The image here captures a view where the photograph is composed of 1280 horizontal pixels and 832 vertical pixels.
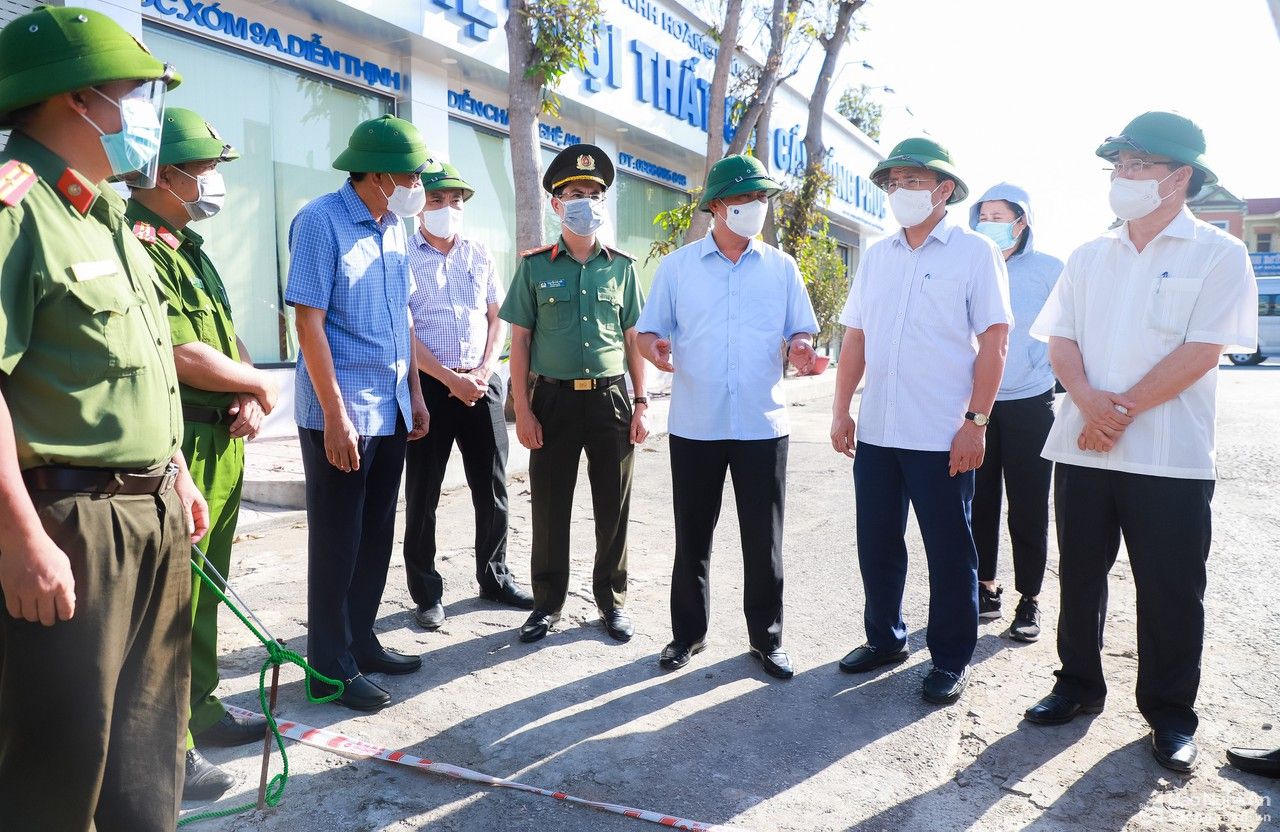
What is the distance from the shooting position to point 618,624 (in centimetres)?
437

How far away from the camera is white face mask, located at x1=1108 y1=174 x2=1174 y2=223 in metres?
3.31

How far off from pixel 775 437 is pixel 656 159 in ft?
44.3

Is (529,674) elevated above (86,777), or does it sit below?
below

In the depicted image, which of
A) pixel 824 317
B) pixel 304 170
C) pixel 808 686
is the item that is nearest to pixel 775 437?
pixel 808 686

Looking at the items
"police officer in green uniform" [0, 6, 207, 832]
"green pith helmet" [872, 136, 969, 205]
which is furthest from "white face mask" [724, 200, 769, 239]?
"police officer in green uniform" [0, 6, 207, 832]

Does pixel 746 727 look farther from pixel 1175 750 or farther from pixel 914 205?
pixel 914 205

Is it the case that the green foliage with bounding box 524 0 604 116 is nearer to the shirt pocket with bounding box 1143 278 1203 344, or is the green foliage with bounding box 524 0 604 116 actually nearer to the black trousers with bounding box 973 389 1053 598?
the black trousers with bounding box 973 389 1053 598

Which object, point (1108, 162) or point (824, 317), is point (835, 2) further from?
Result: point (1108, 162)

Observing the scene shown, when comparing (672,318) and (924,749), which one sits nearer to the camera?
(924,749)

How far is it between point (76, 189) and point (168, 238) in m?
1.09

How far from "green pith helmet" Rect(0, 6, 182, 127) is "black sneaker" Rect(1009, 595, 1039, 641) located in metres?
4.08

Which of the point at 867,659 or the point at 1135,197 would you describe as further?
the point at 867,659

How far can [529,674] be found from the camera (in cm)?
392

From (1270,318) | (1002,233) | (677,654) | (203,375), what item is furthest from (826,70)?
(1270,318)
